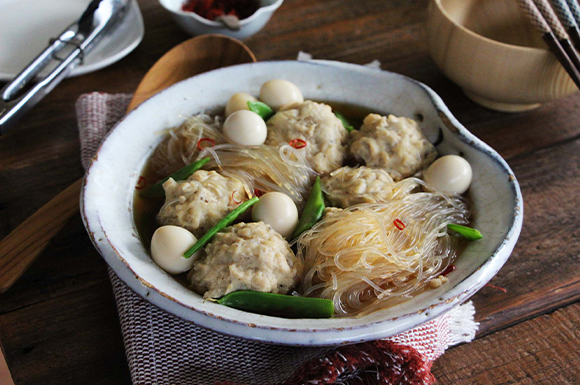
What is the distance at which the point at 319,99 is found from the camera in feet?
6.93

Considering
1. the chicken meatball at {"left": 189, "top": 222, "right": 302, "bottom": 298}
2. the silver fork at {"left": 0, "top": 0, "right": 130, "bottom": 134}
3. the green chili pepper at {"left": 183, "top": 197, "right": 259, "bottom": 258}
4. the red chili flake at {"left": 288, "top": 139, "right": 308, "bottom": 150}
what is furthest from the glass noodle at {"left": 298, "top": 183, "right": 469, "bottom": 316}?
the silver fork at {"left": 0, "top": 0, "right": 130, "bottom": 134}

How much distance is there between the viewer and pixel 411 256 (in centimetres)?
159

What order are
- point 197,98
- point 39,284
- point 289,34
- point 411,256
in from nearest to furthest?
point 411,256 → point 39,284 → point 197,98 → point 289,34

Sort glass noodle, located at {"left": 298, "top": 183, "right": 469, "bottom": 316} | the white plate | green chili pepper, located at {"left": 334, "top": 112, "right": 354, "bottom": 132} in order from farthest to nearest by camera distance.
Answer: the white plate
green chili pepper, located at {"left": 334, "top": 112, "right": 354, "bottom": 132}
glass noodle, located at {"left": 298, "top": 183, "right": 469, "bottom": 316}

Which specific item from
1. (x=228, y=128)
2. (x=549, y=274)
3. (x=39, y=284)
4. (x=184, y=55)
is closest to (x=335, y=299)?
(x=228, y=128)

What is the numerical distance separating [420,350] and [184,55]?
1.71 meters

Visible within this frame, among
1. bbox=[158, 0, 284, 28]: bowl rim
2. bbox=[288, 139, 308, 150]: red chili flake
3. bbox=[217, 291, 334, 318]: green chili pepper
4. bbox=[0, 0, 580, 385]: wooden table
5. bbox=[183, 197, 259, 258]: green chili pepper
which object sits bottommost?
bbox=[0, 0, 580, 385]: wooden table

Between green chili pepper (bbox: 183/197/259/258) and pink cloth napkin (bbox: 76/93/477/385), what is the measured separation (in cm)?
20

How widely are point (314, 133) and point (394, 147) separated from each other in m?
0.30

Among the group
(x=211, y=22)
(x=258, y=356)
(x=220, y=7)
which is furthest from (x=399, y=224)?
(x=220, y=7)

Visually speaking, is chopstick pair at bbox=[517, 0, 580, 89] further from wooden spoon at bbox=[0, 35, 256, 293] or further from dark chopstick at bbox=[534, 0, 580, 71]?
wooden spoon at bbox=[0, 35, 256, 293]

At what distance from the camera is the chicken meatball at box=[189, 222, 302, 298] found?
142cm

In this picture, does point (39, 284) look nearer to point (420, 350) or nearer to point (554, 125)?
point (420, 350)

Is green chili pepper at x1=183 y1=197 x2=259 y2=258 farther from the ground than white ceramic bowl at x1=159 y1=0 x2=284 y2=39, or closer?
closer
